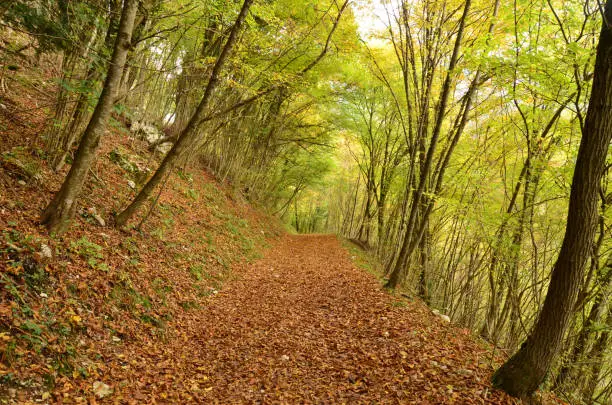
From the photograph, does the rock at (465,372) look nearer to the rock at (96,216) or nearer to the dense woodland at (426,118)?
the dense woodland at (426,118)

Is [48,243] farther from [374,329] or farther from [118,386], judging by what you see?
[374,329]

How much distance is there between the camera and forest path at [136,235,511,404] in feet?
13.4

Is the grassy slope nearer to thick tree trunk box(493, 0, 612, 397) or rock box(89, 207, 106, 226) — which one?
rock box(89, 207, 106, 226)

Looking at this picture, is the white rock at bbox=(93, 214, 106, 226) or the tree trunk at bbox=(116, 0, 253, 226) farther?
the tree trunk at bbox=(116, 0, 253, 226)

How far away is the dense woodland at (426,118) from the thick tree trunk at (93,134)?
0.02m

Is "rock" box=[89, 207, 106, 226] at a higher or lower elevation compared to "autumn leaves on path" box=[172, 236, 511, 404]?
higher

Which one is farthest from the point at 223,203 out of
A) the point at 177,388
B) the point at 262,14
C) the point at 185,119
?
the point at 177,388

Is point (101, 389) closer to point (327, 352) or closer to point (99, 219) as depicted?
point (327, 352)

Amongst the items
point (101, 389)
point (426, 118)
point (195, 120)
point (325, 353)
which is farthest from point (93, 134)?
point (426, 118)

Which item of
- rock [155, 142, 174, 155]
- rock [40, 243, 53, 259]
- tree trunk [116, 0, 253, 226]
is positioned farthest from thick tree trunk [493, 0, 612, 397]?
rock [155, 142, 174, 155]

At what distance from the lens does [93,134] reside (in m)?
4.80

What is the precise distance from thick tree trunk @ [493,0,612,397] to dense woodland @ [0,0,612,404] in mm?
13

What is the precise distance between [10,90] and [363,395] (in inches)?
343

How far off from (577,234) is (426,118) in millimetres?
7970
